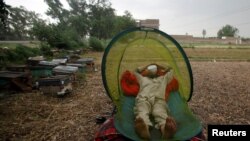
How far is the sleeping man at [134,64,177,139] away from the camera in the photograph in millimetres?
3352

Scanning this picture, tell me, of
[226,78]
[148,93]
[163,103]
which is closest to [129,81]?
[148,93]

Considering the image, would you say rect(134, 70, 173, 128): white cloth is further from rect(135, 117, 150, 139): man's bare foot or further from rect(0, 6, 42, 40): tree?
rect(0, 6, 42, 40): tree

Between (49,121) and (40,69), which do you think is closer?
(49,121)

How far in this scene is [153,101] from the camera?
4.35 metres

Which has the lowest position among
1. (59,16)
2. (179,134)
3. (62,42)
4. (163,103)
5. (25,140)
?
(25,140)

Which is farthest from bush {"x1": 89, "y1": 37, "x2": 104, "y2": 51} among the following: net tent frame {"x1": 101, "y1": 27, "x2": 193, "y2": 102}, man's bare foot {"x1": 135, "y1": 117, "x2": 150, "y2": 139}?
man's bare foot {"x1": 135, "y1": 117, "x2": 150, "y2": 139}

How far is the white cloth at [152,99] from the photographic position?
3.82 meters

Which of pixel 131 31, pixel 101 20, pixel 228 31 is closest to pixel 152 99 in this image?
pixel 131 31

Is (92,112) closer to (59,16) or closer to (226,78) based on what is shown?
(226,78)

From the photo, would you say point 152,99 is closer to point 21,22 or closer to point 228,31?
point 21,22

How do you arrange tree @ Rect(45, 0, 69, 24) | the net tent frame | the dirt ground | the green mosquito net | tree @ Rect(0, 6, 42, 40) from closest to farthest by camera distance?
the green mosquito net < the dirt ground < the net tent frame < tree @ Rect(45, 0, 69, 24) < tree @ Rect(0, 6, 42, 40)

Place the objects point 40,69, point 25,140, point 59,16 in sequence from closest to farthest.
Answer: point 25,140 → point 40,69 → point 59,16

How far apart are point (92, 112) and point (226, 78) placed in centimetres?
674

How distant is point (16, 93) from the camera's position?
23.1ft
